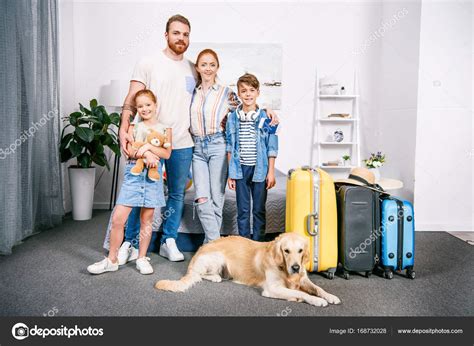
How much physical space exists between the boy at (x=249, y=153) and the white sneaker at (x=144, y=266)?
1.97 ft

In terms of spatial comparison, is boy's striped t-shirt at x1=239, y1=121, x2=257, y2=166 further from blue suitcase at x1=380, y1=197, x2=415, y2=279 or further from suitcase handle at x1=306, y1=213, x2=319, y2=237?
blue suitcase at x1=380, y1=197, x2=415, y2=279

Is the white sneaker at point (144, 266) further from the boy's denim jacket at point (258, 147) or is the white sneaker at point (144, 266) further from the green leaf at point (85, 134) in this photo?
the green leaf at point (85, 134)

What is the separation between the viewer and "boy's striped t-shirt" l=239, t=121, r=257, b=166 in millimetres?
2615

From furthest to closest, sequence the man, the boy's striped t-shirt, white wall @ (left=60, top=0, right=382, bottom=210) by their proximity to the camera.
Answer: white wall @ (left=60, top=0, right=382, bottom=210) → the boy's striped t-shirt → the man

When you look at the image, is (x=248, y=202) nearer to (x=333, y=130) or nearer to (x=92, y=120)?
(x=92, y=120)

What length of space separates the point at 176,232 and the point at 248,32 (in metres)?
2.71

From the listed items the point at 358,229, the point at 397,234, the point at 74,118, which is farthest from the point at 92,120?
the point at 397,234

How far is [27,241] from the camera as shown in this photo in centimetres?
314

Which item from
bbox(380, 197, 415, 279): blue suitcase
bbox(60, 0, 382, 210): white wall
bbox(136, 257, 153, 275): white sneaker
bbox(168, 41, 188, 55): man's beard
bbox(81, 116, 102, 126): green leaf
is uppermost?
bbox(60, 0, 382, 210): white wall

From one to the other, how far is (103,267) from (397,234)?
5.26 feet

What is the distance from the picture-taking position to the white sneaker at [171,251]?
8.63 ft

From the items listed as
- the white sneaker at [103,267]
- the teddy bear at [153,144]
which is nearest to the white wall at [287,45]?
the white sneaker at [103,267]

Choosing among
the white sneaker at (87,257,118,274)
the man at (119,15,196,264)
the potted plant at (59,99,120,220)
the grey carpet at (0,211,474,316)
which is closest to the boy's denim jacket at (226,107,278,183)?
the man at (119,15,196,264)
